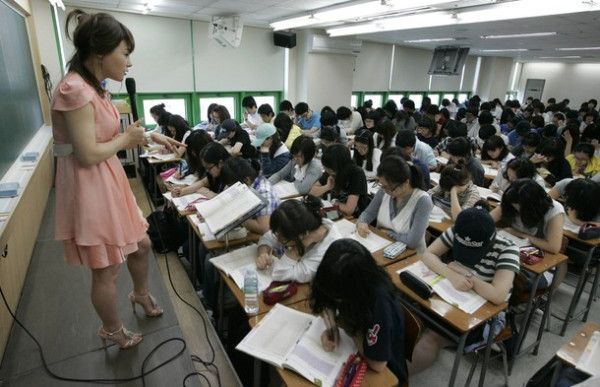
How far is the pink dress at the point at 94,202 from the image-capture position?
Result: 1364 millimetres

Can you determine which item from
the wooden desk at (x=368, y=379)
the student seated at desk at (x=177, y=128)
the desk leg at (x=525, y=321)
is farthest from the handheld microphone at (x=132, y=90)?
the desk leg at (x=525, y=321)

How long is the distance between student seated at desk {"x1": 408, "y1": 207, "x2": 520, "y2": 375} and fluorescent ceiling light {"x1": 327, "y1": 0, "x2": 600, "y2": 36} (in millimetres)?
3734

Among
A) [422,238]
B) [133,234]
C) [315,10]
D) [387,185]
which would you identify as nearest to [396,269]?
[422,238]

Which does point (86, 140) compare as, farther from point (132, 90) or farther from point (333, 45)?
point (333, 45)

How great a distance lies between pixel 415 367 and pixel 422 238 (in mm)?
823

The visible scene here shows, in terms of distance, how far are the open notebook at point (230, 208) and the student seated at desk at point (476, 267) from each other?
108 centimetres

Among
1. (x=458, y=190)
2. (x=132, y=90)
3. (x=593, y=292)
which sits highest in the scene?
(x=132, y=90)

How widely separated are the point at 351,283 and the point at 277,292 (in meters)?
0.50

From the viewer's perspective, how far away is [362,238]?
239 centimetres

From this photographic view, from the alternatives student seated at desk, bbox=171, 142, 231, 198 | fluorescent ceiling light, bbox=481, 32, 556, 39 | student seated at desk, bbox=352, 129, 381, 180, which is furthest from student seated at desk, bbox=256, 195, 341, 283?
fluorescent ceiling light, bbox=481, 32, 556, 39

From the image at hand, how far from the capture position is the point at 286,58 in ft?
26.3

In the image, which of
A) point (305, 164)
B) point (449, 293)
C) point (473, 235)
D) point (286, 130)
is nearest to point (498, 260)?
point (473, 235)

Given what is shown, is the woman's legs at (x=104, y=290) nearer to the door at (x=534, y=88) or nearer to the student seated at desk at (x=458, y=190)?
the student seated at desk at (x=458, y=190)

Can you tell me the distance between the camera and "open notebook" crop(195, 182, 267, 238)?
1944 mm
